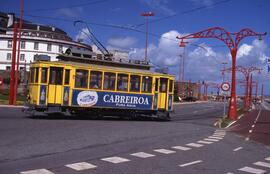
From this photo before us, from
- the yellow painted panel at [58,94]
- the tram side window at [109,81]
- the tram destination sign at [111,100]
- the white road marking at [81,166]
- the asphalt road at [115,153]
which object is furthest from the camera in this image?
the tram side window at [109,81]

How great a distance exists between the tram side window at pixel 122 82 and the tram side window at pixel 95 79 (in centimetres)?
121

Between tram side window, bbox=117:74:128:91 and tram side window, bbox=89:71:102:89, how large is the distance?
121 centimetres

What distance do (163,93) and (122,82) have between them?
3.16 m

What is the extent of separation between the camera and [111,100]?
927 inches

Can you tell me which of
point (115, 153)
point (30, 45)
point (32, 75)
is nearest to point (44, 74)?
point (32, 75)

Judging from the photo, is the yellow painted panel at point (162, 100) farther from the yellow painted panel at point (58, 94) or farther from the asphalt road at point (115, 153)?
the asphalt road at point (115, 153)

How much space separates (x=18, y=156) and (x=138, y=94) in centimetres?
1489

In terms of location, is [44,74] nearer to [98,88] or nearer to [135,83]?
[98,88]

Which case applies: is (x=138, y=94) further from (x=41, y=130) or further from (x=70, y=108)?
(x=41, y=130)

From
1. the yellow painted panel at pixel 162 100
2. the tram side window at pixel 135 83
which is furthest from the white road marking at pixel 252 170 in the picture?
the yellow painted panel at pixel 162 100

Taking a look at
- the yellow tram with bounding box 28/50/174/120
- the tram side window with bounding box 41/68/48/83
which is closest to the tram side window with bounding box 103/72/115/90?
the yellow tram with bounding box 28/50/174/120

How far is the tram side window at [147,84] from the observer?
24.7m

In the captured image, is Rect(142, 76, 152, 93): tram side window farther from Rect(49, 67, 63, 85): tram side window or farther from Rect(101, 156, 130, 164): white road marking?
Rect(101, 156, 130, 164): white road marking

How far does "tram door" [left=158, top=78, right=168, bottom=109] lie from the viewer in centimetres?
2538
